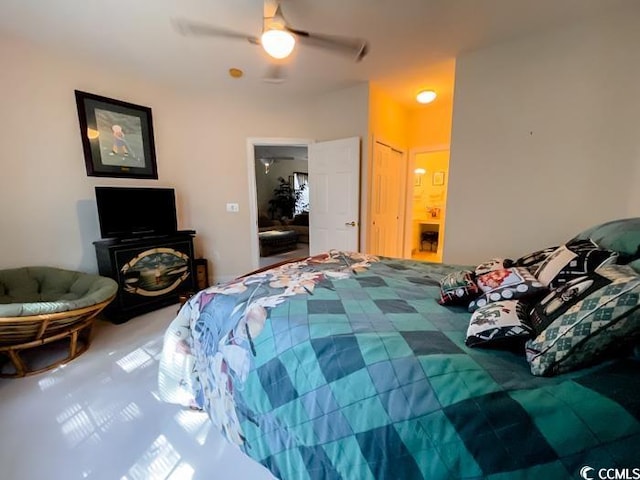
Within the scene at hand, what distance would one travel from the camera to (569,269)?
108cm

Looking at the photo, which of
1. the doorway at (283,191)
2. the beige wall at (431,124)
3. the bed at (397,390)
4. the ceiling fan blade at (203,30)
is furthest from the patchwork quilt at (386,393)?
the doorway at (283,191)

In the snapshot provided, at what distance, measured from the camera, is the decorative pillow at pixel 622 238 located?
3.65 ft

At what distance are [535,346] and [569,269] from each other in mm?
465

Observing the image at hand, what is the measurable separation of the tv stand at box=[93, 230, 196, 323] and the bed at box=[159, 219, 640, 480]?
1.91 meters

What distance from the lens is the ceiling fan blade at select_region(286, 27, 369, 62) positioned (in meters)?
1.96

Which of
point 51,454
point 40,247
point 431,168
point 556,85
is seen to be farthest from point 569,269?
point 431,168

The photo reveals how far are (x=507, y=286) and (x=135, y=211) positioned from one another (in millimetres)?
3363

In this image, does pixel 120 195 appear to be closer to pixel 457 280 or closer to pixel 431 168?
pixel 457 280

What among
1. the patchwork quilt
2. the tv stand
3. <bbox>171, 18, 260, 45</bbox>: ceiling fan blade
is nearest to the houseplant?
the tv stand

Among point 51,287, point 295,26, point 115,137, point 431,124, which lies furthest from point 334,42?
point 51,287

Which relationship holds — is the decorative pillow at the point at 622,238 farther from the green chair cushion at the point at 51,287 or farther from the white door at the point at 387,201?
the green chair cushion at the point at 51,287

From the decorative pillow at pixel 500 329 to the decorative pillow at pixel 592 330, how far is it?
8 cm

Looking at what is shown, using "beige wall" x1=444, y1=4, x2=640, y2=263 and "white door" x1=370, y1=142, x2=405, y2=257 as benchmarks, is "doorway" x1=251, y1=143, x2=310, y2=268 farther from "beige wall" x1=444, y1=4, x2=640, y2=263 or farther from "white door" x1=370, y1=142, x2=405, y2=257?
"beige wall" x1=444, y1=4, x2=640, y2=263

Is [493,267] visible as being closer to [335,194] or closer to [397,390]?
[397,390]
